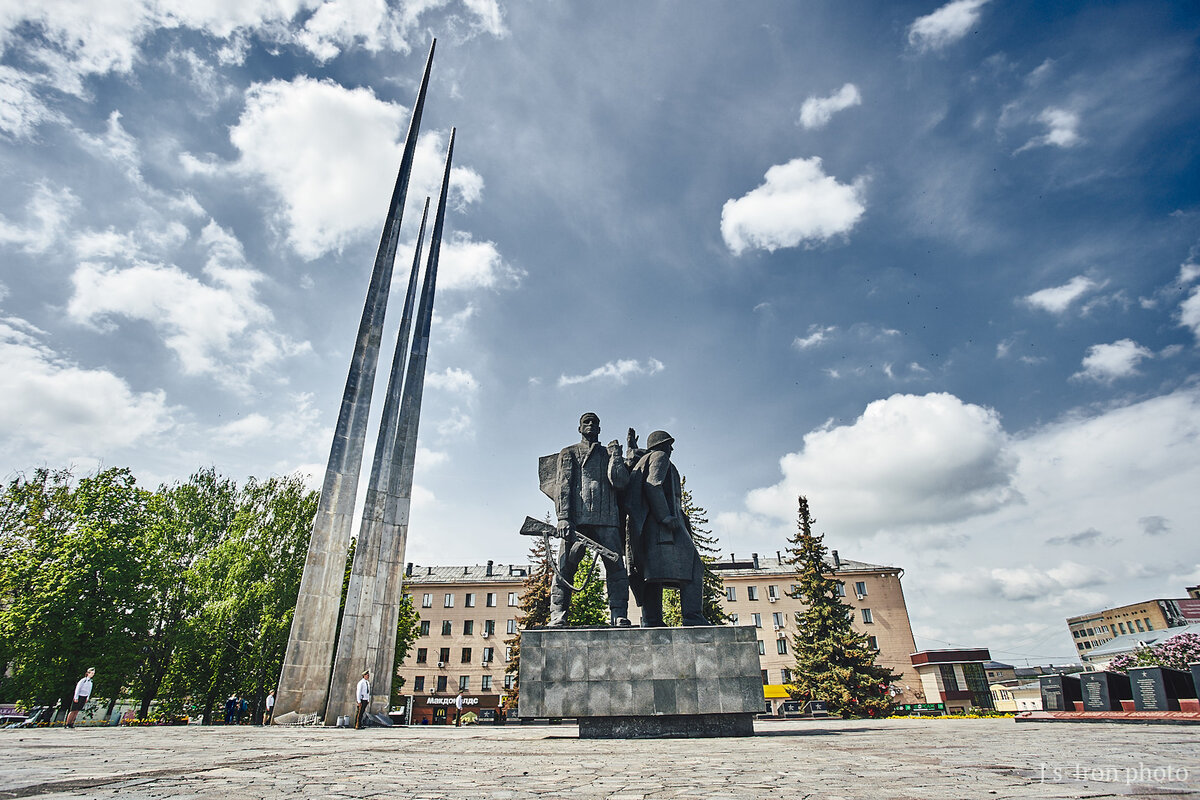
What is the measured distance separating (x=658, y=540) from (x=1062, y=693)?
8.85 meters

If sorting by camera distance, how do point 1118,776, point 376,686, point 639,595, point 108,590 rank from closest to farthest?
point 1118,776
point 639,595
point 376,686
point 108,590

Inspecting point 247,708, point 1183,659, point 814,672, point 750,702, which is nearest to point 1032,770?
point 750,702

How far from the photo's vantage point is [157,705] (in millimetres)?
27906

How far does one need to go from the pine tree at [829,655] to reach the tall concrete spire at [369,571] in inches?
759

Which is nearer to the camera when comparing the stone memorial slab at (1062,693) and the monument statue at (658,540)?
the monument statue at (658,540)

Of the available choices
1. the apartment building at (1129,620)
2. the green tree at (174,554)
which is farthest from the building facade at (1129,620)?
the green tree at (174,554)

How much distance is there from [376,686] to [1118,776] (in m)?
18.4

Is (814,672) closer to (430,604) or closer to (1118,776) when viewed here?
(1118,776)

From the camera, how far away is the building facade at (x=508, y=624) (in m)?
48.2

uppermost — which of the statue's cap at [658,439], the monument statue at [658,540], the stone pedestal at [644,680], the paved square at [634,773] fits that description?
the statue's cap at [658,439]

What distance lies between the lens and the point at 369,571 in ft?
60.3

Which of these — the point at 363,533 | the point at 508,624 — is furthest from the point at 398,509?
the point at 508,624

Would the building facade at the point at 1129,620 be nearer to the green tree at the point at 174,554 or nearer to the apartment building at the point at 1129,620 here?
the apartment building at the point at 1129,620

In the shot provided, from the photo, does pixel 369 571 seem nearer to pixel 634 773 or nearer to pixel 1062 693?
pixel 634 773
